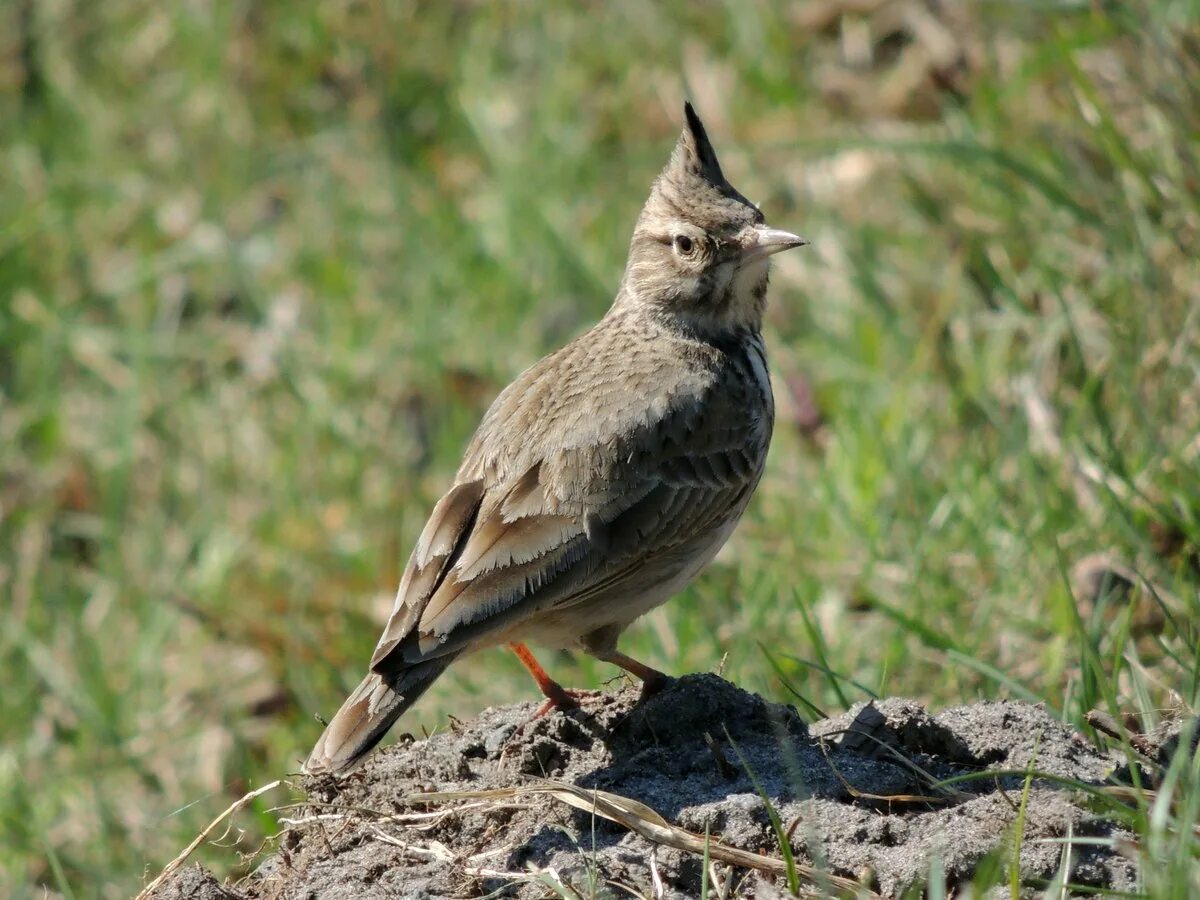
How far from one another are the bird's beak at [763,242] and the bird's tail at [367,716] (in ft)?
5.93

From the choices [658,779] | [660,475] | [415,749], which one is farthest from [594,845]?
[660,475]

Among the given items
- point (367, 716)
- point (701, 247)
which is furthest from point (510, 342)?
point (367, 716)

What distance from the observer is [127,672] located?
23.8 ft

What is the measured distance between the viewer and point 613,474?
16.6 ft

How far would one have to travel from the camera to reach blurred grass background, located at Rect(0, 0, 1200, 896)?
5.97m

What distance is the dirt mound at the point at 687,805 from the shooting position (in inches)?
148

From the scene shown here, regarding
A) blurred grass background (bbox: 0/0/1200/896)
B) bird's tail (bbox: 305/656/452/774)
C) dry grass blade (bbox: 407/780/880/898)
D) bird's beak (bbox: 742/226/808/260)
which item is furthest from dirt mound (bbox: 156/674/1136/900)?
bird's beak (bbox: 742/226/808/260)

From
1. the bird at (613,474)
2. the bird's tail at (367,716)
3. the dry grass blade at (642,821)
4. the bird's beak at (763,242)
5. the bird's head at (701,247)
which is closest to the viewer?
the dry grass blade at (642,821)

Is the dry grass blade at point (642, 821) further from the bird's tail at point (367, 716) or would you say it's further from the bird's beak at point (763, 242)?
the bird's beak at point (763, 242)

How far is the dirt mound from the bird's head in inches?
65.3

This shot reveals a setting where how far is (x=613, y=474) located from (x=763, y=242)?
981 mm

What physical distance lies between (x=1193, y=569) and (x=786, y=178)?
13.9 ft

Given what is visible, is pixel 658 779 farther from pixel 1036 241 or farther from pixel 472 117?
pixel 472 117

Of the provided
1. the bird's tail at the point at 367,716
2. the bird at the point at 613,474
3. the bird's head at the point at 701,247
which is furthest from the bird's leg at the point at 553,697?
the bird's head at the point at 701,247
